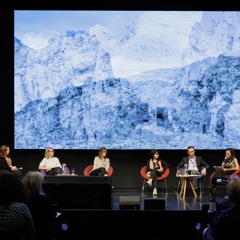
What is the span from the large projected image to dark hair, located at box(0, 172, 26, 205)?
7596mm

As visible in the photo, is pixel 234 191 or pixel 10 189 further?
pixel 234 191

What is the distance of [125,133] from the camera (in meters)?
11.6

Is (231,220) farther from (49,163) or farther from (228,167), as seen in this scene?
(49,163)

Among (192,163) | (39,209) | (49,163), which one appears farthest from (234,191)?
(49,163)

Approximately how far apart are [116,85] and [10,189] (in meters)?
7.75

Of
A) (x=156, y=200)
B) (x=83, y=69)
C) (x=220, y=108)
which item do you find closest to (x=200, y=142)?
(x=220, y=108)

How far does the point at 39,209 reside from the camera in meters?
4.47

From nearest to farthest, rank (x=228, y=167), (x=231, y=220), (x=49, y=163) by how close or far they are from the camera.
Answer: (x=231, y=220)
(x=228, y=167)
(x=49, y=163)

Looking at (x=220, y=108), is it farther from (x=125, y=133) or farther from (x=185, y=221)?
(x=185, y=221)

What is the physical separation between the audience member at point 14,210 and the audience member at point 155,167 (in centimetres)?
700

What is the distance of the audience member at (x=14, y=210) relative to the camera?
13.0 feet

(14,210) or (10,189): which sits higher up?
(10,189)

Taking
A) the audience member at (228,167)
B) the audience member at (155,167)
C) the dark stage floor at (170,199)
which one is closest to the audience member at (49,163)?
the dark stage floor at (170,199)

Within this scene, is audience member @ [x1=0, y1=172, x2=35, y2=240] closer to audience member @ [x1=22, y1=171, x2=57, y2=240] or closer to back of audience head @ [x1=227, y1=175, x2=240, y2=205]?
audience member @ [x1=22, y1=171, x2=57, y2=240]
